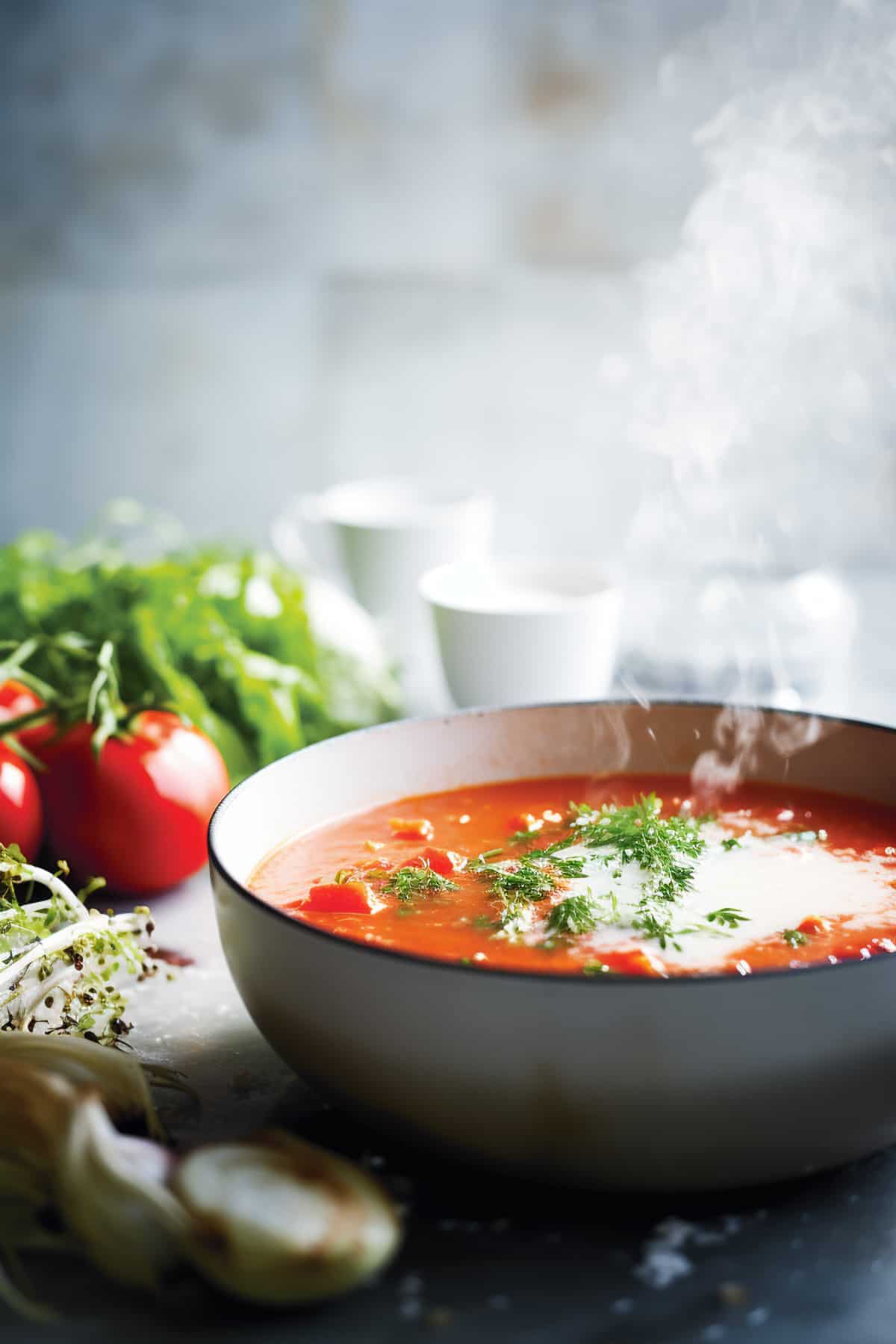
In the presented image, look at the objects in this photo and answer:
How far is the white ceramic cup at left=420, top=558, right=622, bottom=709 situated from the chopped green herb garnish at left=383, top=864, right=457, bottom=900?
751 millimetres

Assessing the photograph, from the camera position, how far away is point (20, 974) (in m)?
1.31

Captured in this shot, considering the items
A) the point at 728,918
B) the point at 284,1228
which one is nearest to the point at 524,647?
the point at 728,918

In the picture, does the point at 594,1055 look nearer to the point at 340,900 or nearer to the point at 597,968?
the point at 597,968

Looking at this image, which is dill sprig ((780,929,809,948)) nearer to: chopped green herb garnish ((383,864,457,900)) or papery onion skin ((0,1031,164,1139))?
chopped green herb garnish ((383,864,457,900))

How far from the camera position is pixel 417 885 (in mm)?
1290

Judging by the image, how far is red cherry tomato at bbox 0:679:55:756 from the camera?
176 centimetres

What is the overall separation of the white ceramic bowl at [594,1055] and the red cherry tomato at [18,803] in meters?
0.67

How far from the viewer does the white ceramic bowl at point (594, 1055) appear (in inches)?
34.9

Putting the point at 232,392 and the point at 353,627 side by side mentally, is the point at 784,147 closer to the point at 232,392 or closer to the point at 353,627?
the point at 353,627

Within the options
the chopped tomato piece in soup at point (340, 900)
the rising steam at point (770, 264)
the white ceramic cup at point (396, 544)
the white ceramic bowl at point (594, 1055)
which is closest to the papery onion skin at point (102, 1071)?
the white ceramic bowl at point (594, 1055)

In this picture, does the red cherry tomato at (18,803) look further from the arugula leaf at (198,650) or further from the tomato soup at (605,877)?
the tomato soup at (605,877)

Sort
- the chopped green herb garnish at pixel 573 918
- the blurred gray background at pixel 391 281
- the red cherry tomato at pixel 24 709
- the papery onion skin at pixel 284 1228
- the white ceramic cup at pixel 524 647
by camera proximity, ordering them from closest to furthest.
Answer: the papery onion skin at pixel 284 1228 < the chopped green herb garnish at pixel 573 918 < the red cherry tomato at pixel 24 709 < the white ceramic cup at pixel 524 647 < the blurred gray background at pixel 391 281

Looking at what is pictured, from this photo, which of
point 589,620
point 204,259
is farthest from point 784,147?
point 204,259

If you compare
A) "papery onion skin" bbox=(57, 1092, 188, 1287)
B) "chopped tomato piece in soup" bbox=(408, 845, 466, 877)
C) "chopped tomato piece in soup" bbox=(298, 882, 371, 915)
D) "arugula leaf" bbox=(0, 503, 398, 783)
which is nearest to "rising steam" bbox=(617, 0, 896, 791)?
"chopped tomato piece in soup" bbox=(408, 845, 466, 877)
